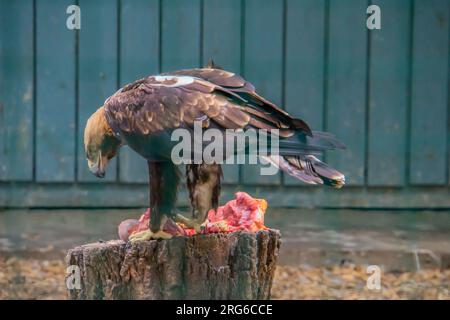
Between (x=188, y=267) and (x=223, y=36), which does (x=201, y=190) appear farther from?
(x=223, y=36)

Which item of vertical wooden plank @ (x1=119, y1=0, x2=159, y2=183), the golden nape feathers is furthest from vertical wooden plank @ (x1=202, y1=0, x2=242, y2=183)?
the golden nape feathers

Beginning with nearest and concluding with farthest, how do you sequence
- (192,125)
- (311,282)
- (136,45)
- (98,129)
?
(192,125)
(98,129)
(311,282)
(136,45)

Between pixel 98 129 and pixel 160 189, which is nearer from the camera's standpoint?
pixel 160 189

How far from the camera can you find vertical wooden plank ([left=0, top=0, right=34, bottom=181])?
5.65 meters

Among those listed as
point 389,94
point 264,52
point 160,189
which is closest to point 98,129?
point 160,189

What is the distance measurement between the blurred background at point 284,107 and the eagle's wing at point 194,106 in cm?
220

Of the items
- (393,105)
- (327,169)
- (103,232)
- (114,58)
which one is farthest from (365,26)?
(327,169)

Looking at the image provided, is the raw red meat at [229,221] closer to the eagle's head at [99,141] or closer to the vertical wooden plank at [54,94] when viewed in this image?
the eagle's head at [99,141]

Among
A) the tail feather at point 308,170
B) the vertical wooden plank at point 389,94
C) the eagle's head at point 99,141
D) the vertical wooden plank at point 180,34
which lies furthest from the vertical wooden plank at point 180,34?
the tail feather at point 308,170

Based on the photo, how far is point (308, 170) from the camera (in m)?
3.34

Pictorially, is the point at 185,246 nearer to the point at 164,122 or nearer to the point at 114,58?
the point at 164,122

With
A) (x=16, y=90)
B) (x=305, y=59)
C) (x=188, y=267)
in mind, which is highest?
(x=305, y=59)

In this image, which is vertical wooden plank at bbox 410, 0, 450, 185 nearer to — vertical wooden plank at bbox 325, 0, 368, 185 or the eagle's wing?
vertical wooden plank at bbox 325, 0, 368, 185

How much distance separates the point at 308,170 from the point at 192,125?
0.44m
